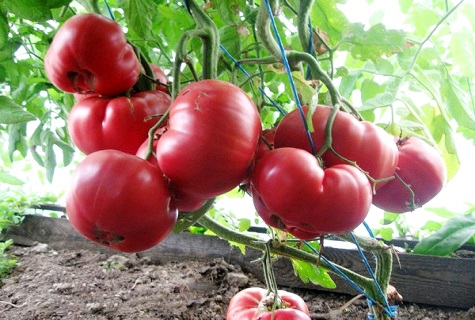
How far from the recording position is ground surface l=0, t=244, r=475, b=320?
117 centimetres

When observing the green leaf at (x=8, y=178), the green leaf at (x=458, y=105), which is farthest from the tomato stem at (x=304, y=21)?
the green leaf at (x=8, y=178)

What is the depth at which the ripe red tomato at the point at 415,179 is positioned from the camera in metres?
0.43

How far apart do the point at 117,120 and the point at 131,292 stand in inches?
38.8

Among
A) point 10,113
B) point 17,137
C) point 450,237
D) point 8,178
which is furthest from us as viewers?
point 8,178

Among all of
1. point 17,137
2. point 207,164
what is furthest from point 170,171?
point 17,137

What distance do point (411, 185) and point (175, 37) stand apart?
472 mm

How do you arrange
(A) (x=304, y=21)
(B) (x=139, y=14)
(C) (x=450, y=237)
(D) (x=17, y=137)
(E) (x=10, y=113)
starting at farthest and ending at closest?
(C) (x=450, y=237)
(D) (x=17, y=137)
(E) (x=10, y=113)
(B) (x=139, y=14)
(A) (x=304, y=21)

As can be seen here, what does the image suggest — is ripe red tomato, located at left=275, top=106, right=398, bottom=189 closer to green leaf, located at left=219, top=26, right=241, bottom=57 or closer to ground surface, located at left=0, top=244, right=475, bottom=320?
green leaf, located at left=219, top=26, right=241, bottom=57

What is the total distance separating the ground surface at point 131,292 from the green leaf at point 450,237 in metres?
0.18

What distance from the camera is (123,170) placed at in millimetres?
338

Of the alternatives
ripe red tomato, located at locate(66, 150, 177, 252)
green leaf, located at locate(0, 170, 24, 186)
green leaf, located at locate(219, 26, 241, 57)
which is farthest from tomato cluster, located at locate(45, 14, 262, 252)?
green leaf, located at locate(0, 170, 24, 186)

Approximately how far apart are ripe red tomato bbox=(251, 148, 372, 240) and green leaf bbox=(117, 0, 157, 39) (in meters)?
0.30

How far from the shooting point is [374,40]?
0.50 metres

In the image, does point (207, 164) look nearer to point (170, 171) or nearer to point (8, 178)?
point (170, 171)
